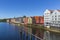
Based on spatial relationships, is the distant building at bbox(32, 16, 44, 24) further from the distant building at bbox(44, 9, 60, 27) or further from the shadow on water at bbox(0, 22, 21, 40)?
the shadow on water at bbox(0, 22, 21, 40)

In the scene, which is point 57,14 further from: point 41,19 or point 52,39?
point 52,39

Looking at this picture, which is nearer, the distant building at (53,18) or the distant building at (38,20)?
the distant building at (53,18)

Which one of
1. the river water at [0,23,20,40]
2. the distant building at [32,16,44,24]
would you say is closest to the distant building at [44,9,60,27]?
the distant building at [32,16,44,24]

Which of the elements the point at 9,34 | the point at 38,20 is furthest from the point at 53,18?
the point at 9,34

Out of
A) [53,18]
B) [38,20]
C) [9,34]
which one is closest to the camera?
[9,34]

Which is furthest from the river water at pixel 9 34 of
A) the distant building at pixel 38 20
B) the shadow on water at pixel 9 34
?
the distant building at pixel 38 20

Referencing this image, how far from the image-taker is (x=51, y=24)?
10.3 meters

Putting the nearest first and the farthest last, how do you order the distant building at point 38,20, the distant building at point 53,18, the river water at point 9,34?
the river water at point 9,34 → the distant building at point 53,18 → the distant building at point 38,20

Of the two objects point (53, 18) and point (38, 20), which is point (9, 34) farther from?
point (38, 20)

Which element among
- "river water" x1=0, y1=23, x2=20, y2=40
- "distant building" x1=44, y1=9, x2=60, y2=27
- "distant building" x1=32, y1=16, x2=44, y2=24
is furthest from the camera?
"distant building" x1=32, y1=16, x2=44, y2=24

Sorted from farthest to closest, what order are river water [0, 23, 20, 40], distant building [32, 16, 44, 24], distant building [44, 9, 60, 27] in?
1. distant building [32, 16, 44, 24]
2. distant building [44, 9, 60, 27]
3. river water [0, 23, 20, 40]

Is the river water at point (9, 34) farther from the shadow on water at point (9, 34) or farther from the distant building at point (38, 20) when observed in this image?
the distant building at point (38, 20)

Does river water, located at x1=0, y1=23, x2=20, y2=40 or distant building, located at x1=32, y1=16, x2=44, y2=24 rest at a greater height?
distant building, located at x1=32, y1=16, x2=44, y2=24

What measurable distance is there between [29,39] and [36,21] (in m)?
7.94
